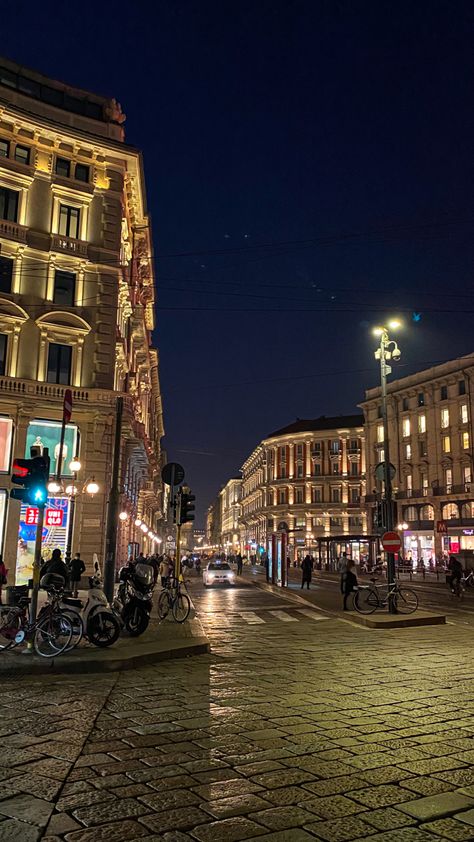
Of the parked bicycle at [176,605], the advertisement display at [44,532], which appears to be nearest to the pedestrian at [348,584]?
the parked bicycle at [176,605]

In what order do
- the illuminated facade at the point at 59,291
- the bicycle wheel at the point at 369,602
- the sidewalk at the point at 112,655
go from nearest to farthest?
the sidewalk at the point at 112,655
the bicycle wheel at the point at 369,602
the illuminated facade at the point at 59,291

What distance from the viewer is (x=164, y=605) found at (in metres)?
17.8

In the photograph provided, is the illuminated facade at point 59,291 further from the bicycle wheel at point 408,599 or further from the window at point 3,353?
the bicycle wheel at point 408,599

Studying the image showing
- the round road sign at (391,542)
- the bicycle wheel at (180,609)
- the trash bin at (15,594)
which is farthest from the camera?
the round road sign at (391,542)

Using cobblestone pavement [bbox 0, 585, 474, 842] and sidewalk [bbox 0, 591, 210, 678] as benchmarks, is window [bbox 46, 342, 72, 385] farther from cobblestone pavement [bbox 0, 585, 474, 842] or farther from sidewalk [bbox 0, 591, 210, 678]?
cobblestone pavement [bbox 0, 585, 474, 842]

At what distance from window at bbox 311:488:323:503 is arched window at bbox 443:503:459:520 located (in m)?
39.8

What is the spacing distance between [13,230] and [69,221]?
115 inches

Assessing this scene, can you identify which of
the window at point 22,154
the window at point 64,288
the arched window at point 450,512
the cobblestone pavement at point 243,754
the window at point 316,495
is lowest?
the cobblestone pavement at point 243,754

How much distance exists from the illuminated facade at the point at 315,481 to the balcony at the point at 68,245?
224ft

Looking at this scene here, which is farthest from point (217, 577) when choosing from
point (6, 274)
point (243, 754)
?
point (243, 754)

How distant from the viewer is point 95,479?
86.7ft

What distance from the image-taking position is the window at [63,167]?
28.3 metres

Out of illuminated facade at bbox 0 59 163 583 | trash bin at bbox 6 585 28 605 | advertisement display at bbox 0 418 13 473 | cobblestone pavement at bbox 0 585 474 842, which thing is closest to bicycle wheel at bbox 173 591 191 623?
trash bin at bbox 6 585 28 605

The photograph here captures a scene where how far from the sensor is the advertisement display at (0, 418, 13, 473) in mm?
24797
